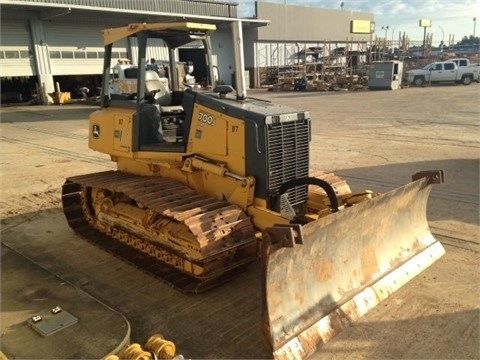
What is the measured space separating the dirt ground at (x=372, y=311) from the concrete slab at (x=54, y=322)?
150 millimetres

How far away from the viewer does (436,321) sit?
4.27 m

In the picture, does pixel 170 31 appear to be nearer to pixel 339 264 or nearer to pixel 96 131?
pixel 96 131

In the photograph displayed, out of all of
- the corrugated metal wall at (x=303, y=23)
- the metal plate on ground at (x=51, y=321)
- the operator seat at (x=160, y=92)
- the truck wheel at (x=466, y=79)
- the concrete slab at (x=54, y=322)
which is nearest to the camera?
the concrete slab at (x=54, y=322)

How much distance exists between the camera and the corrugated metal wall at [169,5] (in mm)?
26984

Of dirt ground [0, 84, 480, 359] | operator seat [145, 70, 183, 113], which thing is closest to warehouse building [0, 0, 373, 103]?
dirt ground [0, 84, 480, 359]

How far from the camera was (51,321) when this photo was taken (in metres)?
4.32

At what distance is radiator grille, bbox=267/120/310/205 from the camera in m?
4.96

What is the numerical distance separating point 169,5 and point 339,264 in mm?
29055

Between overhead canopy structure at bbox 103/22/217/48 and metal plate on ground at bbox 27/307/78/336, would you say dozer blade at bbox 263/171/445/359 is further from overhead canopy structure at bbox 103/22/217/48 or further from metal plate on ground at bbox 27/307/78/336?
overhead canopy structure at bbox 103/22/217/48

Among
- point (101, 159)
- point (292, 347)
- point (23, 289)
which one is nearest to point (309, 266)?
point (292, 347)

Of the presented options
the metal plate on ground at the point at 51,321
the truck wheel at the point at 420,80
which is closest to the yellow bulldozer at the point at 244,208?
the metal plate on ground at the point at 51,321

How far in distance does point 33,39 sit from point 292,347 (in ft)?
91.3

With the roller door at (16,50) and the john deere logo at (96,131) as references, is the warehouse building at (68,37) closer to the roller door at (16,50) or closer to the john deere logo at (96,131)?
the roller door at (16,50)

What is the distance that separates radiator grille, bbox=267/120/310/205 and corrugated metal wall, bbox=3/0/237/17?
80.1 ft
